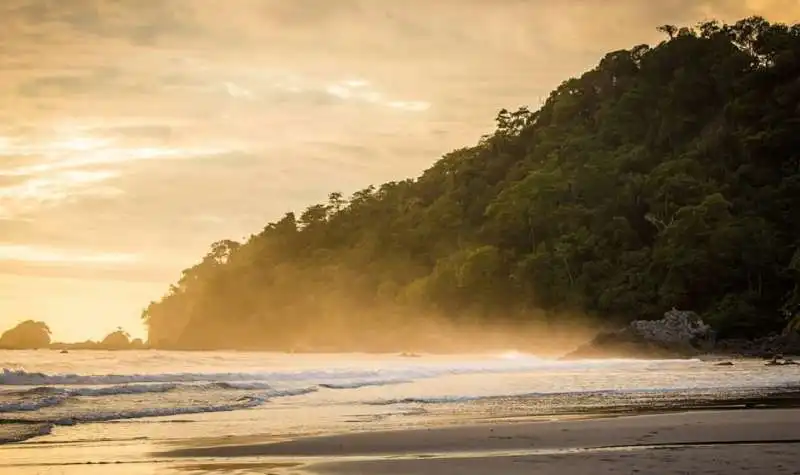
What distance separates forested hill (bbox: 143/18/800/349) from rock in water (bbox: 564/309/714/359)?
4794 millimetres

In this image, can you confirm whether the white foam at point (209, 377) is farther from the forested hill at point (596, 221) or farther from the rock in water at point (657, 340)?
the forested hill at point (596, 221)

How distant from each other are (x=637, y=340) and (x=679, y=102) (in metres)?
39.7

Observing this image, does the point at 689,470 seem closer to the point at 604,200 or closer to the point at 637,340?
the point at 637,340

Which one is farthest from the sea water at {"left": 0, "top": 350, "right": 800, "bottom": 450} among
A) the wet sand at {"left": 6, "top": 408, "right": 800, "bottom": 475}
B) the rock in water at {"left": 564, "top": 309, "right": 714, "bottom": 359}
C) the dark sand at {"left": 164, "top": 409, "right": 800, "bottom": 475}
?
the rock in water at {"left": 564, "top": 309, "right": 714, "bottom": 359}

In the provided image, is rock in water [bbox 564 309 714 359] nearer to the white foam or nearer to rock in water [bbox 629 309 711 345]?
rock in water [bbox 629 309 711 345]

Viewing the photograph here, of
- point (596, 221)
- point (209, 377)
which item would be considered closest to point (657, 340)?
point (596, 221)

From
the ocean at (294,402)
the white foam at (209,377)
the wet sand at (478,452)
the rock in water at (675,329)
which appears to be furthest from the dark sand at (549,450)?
the rock in water at (675,329)

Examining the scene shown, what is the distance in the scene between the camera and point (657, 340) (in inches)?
2279

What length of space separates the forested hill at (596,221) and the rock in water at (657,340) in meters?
4.79

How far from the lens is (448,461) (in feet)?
35.2

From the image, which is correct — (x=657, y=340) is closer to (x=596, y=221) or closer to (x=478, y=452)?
(x=596, y=221)

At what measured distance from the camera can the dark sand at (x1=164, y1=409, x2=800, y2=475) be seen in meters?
9.77

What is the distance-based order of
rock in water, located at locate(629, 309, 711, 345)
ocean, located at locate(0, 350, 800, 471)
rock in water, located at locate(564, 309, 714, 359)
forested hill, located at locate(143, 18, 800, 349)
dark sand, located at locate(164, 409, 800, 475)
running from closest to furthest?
dark sand, located at locate(164, 409, 800, 475)
ocean, located at locate(0, 350, 800, 471)
rock in water, located at locate(564, 309, 714, 359)
rock in water, located at locate(629, 309, 711, 345)
forested hill, located at locate(143, 18, 800, 349)

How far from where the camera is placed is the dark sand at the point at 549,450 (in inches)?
384
